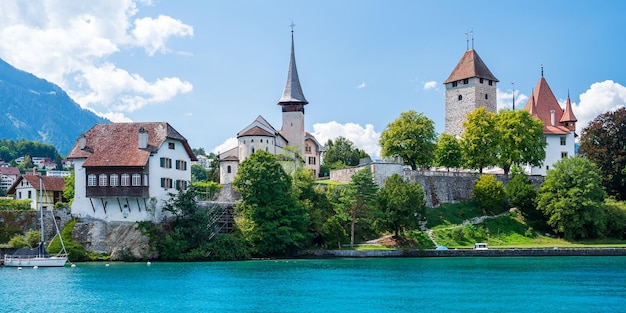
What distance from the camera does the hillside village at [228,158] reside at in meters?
58.4

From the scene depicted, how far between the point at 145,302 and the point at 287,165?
37619mm

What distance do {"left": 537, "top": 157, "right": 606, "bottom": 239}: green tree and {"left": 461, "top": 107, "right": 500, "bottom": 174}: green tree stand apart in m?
7.82

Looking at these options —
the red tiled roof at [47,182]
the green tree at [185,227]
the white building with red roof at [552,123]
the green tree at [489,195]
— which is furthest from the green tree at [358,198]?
the red tiled roof at [47,182]

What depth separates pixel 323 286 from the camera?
134 feet

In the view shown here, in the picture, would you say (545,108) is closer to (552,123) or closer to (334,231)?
(552,123)

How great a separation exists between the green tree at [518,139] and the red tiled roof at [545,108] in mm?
7087

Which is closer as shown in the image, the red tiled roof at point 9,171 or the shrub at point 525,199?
the shrub at point 525,199

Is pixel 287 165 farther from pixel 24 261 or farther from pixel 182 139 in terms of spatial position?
pixel 24 261

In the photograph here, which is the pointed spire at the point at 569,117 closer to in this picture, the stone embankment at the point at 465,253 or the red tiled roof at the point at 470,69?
the red tiled roof at the point at 470,69

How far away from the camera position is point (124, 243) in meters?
56.9

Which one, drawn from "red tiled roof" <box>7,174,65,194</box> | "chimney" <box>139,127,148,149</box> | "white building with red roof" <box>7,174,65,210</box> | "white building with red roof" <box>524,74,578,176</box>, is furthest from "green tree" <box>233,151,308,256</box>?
"white building with red roof" <box>524,74,578,176</box>

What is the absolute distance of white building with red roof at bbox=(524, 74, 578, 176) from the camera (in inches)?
3263

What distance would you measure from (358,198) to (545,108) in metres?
34.7

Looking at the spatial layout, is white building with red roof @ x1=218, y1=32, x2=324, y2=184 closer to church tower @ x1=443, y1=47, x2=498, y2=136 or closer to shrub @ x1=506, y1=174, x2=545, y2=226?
church tower @ x1=443, y1=47, x2=498, y2=136
